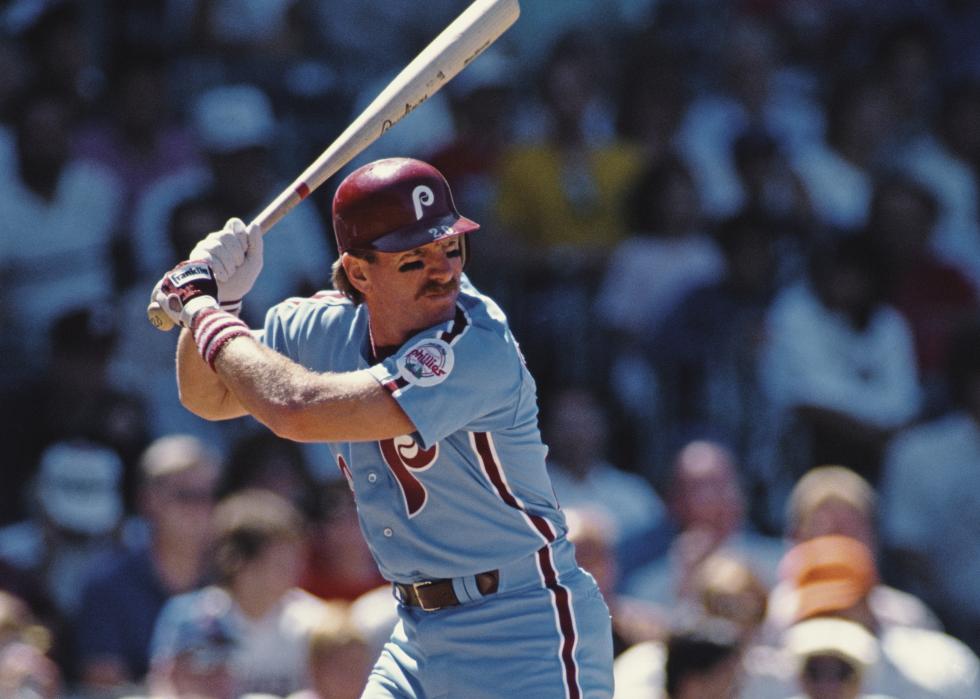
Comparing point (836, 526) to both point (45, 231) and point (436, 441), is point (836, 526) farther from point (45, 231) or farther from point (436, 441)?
point (45, 231)

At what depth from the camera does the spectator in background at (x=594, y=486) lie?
7.53 metres

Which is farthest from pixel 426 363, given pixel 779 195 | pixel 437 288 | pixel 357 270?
pixel 779 195

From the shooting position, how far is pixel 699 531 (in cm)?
720

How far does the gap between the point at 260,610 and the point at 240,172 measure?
8.45 feet

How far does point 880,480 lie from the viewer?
8102 mm

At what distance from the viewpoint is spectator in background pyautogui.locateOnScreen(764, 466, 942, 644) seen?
6520 millimetres


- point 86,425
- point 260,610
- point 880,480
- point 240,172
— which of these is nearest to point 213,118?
point 240,172

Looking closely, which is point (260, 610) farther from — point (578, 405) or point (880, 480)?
point (880, 480)

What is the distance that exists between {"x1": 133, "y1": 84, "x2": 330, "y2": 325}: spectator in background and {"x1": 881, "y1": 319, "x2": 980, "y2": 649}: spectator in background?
2.80 metres

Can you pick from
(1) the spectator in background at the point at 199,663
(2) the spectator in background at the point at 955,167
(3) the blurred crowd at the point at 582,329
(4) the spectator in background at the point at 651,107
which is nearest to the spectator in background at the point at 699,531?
(3) the blurred crowd at the point at 582,329

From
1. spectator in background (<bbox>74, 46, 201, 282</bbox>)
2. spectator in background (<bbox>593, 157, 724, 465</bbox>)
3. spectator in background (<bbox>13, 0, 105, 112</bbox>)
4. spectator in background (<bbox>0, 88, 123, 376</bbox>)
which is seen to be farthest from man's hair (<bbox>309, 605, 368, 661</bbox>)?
spectator in background (<bbox>13, 0, 105, 112</bbox>)

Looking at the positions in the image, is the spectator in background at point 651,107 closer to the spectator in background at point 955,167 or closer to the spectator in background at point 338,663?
the spectator in background at point 955,167

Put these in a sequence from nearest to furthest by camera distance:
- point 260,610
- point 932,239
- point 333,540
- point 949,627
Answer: point 260,610
point 333,540
point 949,627
point 932,239

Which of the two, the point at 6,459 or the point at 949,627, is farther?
the point at 949,627
